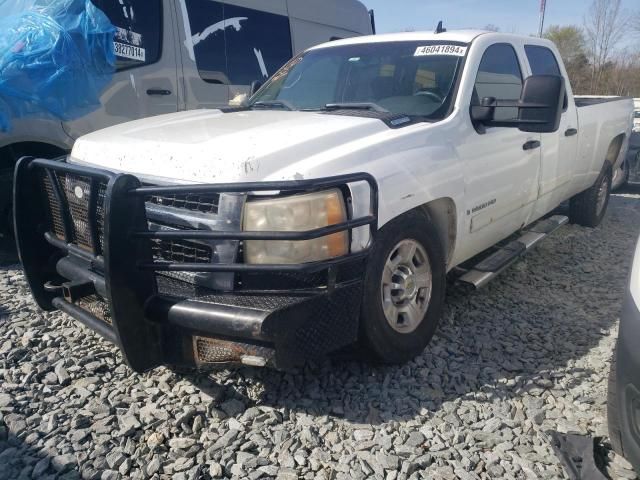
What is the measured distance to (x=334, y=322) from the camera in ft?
7.89

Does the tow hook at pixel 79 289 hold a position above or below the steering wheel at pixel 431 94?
below

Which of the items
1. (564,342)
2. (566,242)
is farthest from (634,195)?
(564,342)

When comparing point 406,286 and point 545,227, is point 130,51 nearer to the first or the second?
point 406,286

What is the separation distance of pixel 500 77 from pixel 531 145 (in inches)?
21.4

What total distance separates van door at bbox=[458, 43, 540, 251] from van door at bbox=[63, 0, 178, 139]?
292 centimetres

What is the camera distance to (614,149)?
6316mm

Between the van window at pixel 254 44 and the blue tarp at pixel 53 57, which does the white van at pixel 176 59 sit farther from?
the blue tarp at pixel 53 57

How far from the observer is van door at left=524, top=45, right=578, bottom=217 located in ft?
14.1

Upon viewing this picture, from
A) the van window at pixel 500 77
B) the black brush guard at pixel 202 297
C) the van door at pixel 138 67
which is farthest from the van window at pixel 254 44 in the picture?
the black brush guard at pixel 202 297

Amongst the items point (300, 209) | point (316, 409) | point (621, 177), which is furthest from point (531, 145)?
point (621, 177)

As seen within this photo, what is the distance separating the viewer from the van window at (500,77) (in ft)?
11.9

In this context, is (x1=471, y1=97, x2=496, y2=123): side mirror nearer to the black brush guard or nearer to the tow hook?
the black brush guard

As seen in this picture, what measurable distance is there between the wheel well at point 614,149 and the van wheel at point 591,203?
12 cm

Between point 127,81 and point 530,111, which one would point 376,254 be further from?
point 127,81
